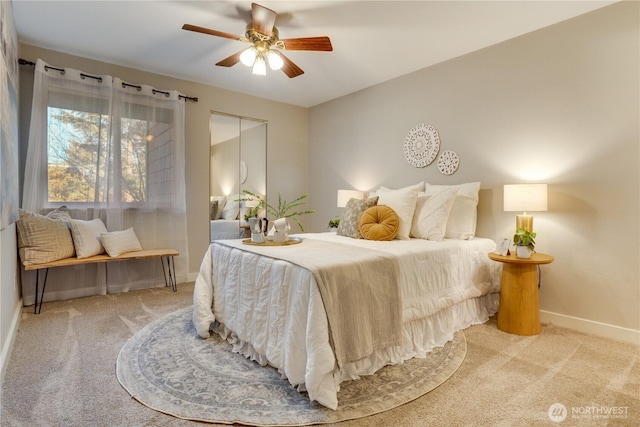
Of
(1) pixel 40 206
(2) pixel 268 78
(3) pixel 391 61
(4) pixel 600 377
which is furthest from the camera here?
(2) pixel 268 78

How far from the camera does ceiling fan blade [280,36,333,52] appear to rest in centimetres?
249

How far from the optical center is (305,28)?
9.55ft

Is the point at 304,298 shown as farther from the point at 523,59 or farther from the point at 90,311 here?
the point at 523,59

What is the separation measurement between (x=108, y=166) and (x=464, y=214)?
12.5 ft

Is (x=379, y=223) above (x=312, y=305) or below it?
above

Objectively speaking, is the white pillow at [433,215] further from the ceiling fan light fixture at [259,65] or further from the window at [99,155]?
the window at [99,155]

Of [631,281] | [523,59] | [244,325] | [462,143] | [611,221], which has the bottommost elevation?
[244,325]

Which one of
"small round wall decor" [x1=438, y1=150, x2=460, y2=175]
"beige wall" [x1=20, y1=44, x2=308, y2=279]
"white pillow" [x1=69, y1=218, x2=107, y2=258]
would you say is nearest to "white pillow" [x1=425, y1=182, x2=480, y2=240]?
"small round wall decor" [x1=438, y1=150, x2=460, y2=175]

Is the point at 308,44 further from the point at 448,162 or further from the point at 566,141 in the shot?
the point at 566,141

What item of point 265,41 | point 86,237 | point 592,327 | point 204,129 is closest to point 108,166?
point 86,237

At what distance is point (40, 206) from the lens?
129 inches

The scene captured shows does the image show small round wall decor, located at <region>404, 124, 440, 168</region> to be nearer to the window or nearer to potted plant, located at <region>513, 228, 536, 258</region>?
potted plant, located at <region>513, 228, 536, 258</region>

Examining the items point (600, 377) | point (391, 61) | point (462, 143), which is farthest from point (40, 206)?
point (600, 377)

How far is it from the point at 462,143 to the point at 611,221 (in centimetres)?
145
